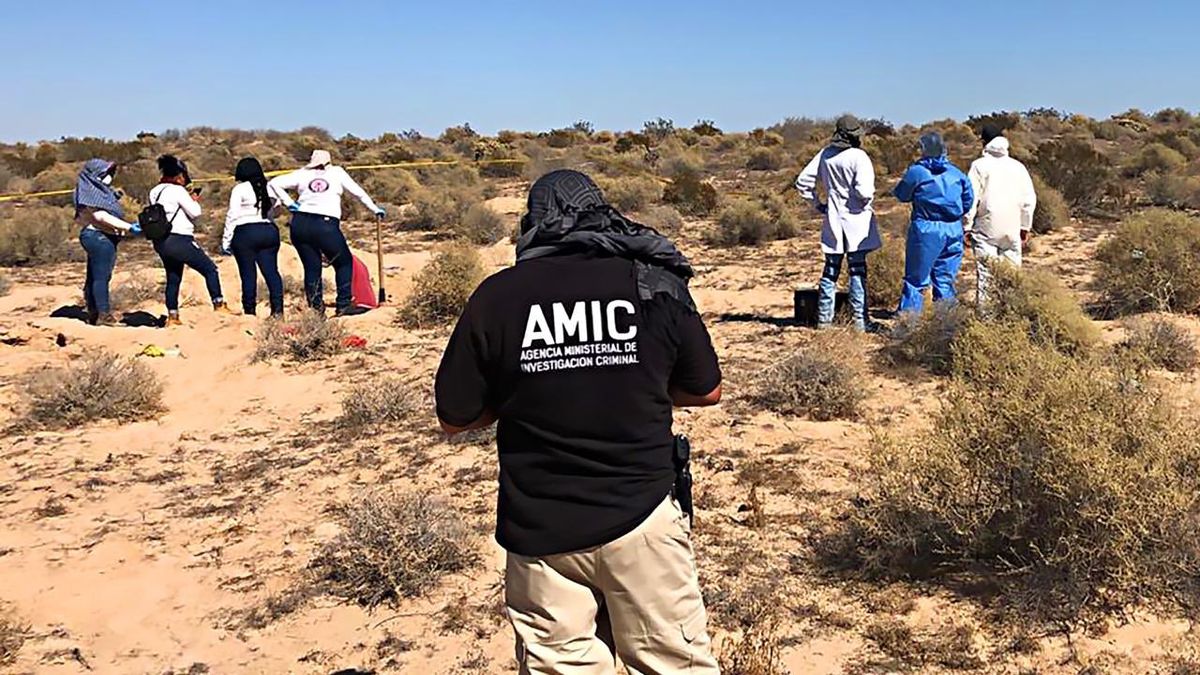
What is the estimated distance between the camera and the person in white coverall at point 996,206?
747cm

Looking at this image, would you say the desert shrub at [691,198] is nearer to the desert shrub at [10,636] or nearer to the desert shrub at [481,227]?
the desert shrub at [481,227]

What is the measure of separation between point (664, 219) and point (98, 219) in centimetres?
881

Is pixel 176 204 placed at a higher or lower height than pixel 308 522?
higher

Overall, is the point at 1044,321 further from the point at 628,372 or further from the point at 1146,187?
the point at 1146,187

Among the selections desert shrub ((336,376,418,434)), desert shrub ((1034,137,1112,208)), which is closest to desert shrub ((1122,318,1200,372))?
desert shrub ((336,376,418,434))

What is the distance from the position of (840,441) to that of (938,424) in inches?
60.9

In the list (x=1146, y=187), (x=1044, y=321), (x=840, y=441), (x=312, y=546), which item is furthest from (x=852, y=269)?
(x=1146, y=187)

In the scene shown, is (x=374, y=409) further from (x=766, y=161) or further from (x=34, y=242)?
(x=766, y=161)

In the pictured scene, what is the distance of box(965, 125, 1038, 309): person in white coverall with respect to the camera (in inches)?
294

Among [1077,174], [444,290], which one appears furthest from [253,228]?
[1077,174]

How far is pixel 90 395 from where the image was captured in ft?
23.4

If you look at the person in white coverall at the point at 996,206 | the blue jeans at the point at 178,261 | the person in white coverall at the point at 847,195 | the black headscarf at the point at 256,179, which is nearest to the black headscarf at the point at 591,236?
the person in white coverall at the point at 847,195

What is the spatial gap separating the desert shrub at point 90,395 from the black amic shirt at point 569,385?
5.55m

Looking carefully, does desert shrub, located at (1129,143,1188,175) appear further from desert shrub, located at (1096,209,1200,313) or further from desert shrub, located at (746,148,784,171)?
desert shrub, located at (1096,209,1200,313)
